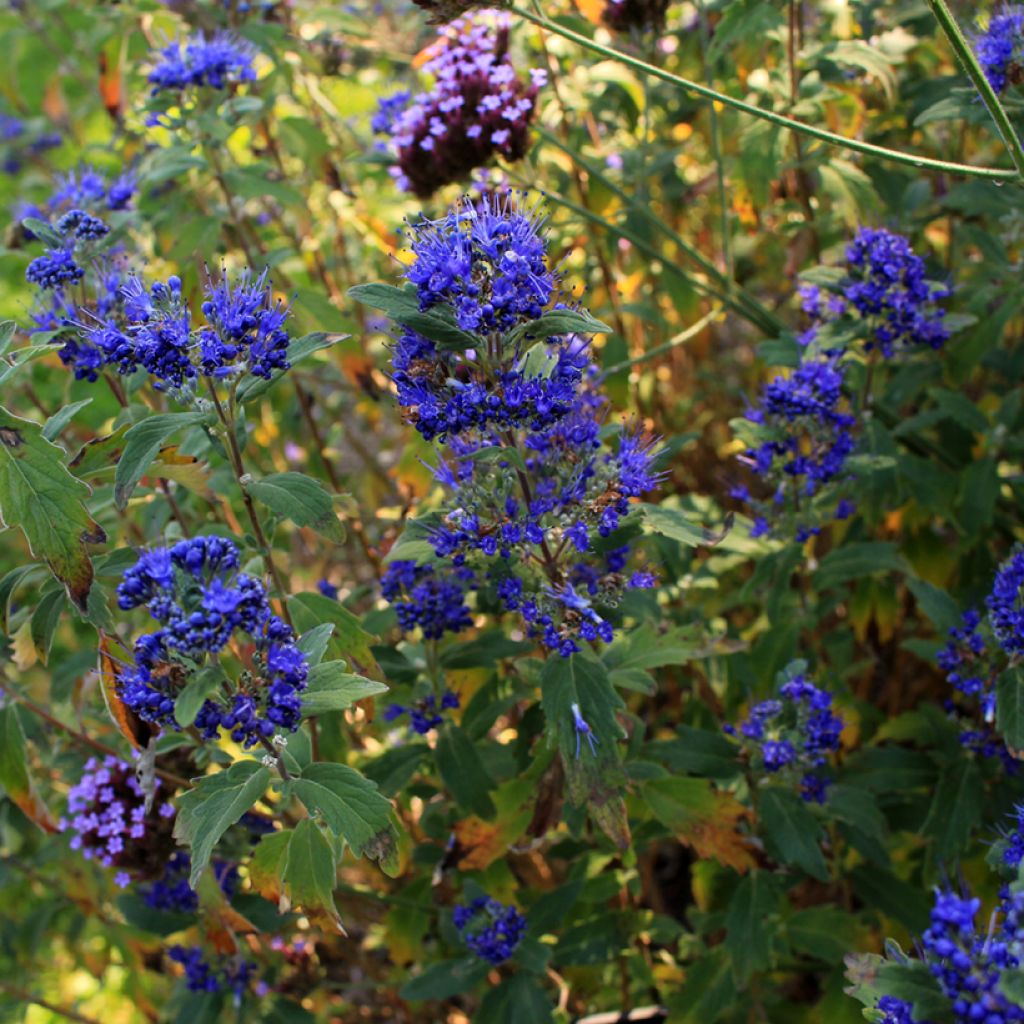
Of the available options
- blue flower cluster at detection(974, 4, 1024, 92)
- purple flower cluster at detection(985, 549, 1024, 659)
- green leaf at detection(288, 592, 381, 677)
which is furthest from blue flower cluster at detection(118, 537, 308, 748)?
blue flower cluster at detection(974, 4, 1024, 92)

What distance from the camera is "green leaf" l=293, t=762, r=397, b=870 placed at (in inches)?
76.8

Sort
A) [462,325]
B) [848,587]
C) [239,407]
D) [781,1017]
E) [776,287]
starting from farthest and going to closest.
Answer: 1. [776,287]
2. [848,587]
3. [781,1017]
4. [239,407]
5. [462,325]

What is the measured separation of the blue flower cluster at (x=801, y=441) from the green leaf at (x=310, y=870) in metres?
1.35

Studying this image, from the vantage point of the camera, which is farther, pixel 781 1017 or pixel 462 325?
pixel 781 1017

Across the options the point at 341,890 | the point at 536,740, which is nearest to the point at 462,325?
the point at 536,740

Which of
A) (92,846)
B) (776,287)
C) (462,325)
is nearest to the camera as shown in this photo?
(462,325)

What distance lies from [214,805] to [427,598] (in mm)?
832

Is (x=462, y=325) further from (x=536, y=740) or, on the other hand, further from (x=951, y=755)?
(x=951, y=755)

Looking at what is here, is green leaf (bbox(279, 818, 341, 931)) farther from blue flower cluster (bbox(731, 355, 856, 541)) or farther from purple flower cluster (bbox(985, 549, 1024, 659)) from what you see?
purple flower cluster (bbox(985, 549, 1024, 659))

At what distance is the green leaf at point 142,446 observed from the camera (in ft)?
6.64

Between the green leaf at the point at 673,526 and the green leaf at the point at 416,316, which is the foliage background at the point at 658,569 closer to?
the green leaf at the point at 673,526

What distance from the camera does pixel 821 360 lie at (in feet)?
9.30

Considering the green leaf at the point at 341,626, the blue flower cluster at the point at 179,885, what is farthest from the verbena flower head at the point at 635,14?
the blue flower cluster at the point at 179,885

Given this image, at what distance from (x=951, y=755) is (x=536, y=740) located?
1091mm
